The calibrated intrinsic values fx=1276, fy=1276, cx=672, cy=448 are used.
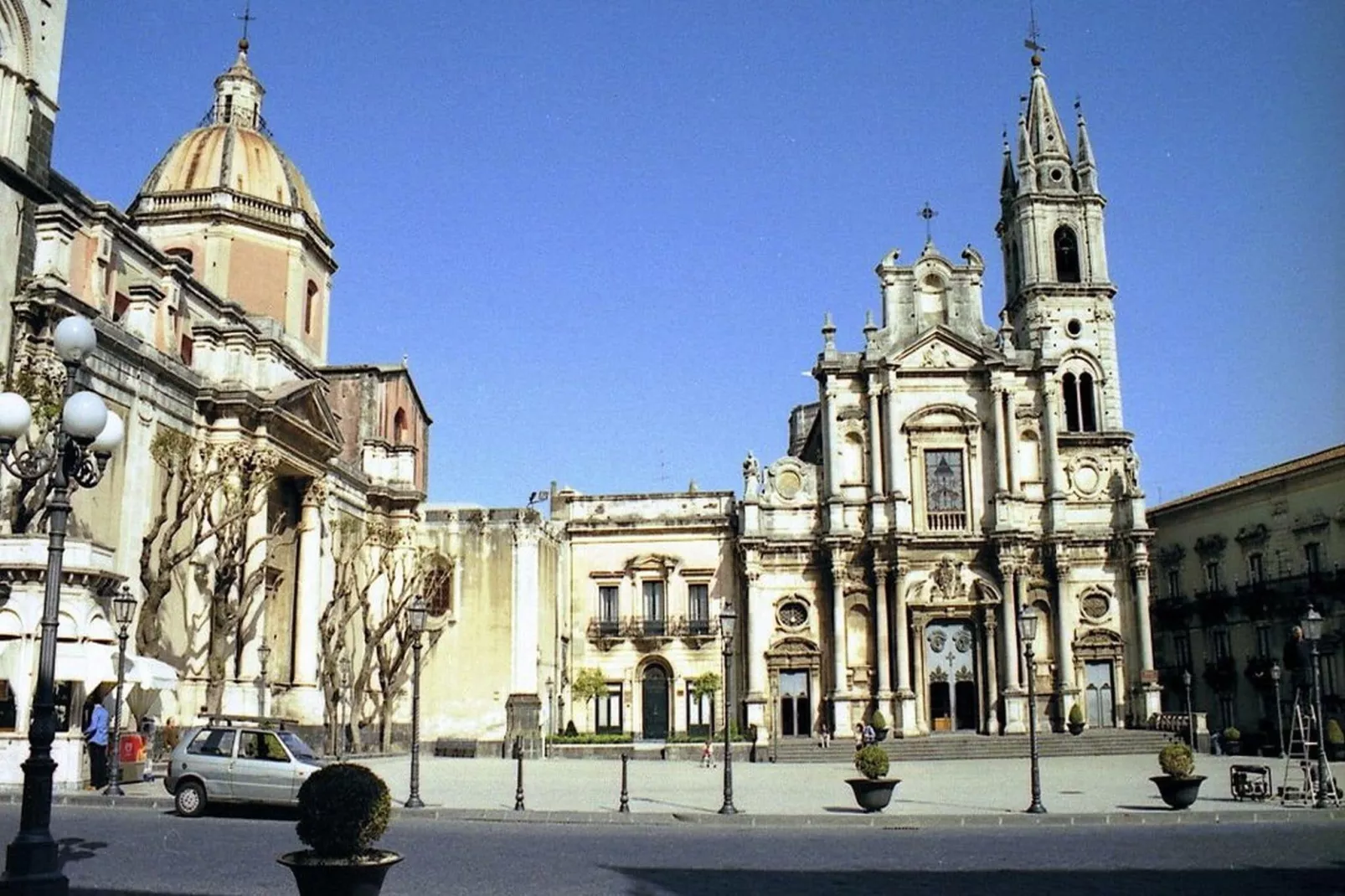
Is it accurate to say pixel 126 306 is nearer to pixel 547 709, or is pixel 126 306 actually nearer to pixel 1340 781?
pixel 547 709

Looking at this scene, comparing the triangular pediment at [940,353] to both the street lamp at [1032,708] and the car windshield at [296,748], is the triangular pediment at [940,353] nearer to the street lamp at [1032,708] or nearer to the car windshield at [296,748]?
the street lamp at [1032,708]

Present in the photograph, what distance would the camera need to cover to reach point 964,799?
24156 mm

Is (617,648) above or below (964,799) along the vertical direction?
above

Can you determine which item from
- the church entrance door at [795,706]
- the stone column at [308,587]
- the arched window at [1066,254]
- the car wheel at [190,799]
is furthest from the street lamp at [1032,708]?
the arched window at [1066,254]

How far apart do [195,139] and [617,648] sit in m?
23.8

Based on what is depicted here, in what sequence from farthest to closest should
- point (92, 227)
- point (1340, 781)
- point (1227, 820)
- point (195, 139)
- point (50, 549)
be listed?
point (195, 139), point (92, 227), point (1340, 781), point (1227, 820), point (50, 549)

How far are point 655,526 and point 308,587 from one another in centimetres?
1663

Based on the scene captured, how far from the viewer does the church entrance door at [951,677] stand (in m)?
47.6

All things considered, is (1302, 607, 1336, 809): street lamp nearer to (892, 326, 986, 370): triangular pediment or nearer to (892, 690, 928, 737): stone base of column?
(892, 690, 928, 737): stone base of column

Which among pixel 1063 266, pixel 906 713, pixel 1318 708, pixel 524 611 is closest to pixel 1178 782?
pixel 1318 708

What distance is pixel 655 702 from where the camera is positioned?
49844 millimetres

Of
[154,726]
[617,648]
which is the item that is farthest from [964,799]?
[617,648]

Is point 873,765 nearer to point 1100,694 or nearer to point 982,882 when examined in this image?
point 982,882

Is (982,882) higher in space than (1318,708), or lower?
lower
